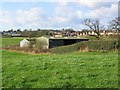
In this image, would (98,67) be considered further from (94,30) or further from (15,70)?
(94,30)

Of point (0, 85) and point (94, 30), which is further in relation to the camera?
point (94, 30)

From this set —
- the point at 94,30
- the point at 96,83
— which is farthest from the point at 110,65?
the point at 94,30

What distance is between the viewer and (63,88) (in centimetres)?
703

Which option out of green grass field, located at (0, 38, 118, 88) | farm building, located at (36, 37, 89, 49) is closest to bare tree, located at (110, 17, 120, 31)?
farm building, located at (36, 37, 89, 49)

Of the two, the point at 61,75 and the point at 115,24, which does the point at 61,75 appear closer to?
the point at 61,75

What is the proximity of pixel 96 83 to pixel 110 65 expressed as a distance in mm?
2187

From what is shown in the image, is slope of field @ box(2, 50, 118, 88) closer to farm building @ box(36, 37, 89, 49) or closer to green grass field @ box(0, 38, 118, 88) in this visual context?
green grass field @ box(0, 38, 118, 88)

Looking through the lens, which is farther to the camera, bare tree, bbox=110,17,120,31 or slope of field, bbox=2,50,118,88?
bare tree, bbox=110,17,120,31

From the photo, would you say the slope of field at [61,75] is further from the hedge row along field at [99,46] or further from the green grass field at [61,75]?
the hedge row along field at [99,46]

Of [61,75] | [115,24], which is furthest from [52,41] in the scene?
[61,75]

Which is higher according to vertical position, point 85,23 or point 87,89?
point 85,23

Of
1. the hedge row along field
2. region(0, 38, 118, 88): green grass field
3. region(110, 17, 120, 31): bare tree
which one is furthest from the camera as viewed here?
region(110, 17, 120, 31): bare tree

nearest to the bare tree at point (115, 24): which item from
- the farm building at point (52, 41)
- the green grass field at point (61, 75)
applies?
the farm building at point (52, 41)

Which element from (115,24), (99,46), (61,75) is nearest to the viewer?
(61,75)
